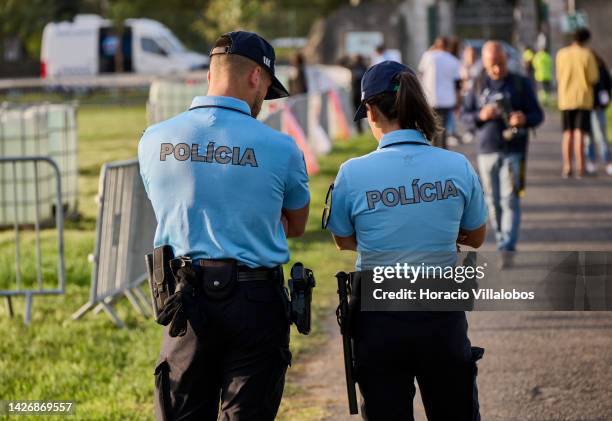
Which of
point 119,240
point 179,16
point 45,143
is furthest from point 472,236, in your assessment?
point 179,16

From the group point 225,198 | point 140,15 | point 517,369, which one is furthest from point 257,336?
point 140,15

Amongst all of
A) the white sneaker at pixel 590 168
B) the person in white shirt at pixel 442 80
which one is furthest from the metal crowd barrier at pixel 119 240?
the white sneaker at pixel 590 168

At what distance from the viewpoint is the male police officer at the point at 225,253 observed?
4297 mm

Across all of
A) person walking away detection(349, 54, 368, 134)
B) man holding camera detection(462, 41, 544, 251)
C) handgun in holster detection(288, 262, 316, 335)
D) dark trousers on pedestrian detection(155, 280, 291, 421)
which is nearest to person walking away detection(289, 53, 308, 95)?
person walking away detection(349, 54, 368, 134)

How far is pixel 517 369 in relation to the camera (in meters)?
7.26

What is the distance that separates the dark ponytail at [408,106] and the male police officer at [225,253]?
0.36 m

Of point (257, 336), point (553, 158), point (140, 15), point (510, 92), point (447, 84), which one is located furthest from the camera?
point (140, 15)

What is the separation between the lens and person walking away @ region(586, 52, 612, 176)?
16109 millimetres

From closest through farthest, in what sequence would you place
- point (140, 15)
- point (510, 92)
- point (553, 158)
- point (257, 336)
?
point (257, 336) < point (510, 92) < point (553, 158) < point (140, 15)

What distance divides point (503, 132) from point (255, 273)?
6.47m

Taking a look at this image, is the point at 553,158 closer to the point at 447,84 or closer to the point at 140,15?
A: the point at 447,84

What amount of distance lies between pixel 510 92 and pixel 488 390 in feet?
14.0

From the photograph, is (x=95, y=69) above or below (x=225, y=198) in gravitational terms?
below

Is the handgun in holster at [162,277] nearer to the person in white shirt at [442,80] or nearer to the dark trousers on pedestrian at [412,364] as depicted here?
the dark trousers on pedestrian at [412,364]
